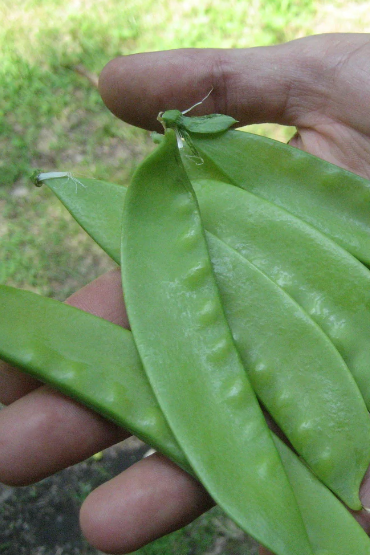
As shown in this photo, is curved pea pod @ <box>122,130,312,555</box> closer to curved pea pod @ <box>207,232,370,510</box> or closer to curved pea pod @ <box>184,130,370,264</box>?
curved pea pod @ <box>207,232,370,510</box>

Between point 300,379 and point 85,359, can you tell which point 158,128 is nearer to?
point 85,359

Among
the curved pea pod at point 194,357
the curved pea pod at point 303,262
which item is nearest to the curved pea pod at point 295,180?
the curved pea pod at point 303,262

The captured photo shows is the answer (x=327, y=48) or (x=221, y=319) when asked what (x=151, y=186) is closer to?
(x=221, y=319)

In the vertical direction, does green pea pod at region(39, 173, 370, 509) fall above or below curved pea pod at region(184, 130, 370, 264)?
below

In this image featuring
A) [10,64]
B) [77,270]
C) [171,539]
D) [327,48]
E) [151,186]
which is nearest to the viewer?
[151,186]

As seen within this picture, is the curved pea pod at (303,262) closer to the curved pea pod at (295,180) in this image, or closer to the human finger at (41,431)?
the curved pea pod at (295,180)

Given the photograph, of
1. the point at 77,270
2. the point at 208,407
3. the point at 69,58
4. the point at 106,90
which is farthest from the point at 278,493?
the point at 69,58

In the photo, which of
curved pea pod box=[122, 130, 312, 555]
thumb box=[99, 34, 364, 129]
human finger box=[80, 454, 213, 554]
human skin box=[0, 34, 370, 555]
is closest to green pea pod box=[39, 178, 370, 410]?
curved pea pod box=[122, 130, 312, 555]
